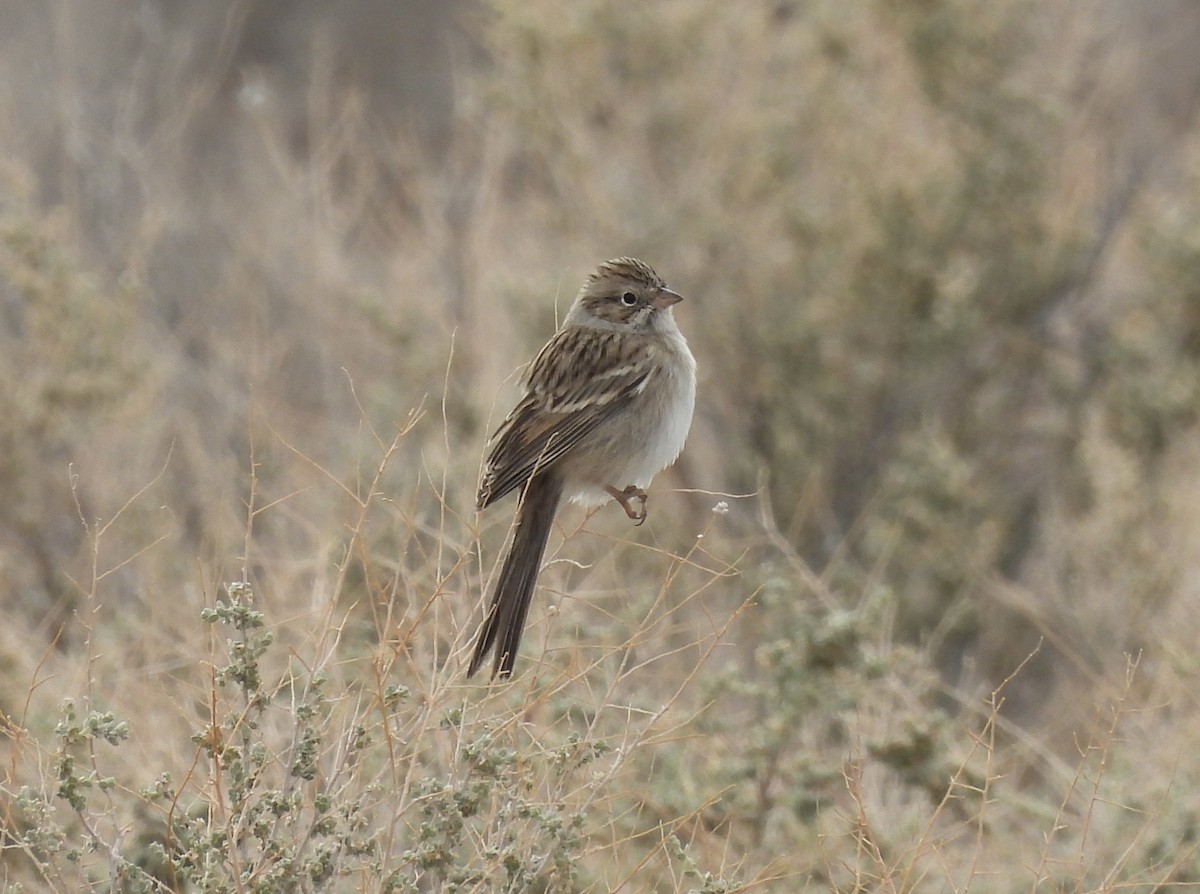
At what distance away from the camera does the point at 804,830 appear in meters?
6.21

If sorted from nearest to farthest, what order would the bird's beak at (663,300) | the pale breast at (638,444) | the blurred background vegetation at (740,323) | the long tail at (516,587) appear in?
the long tail at (516,587) < the pale breast at (638,444) < the bird's beak at (663,300) < the blurred background vegetation at (740,323)

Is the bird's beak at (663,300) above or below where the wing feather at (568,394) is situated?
above

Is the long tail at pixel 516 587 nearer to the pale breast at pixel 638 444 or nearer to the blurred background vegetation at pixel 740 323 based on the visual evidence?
the pale breast at pixel 638 444

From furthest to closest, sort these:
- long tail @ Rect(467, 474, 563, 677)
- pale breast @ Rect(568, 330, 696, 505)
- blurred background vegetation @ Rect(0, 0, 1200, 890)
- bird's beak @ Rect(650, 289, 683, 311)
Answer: blurred background vegetation @ Rect(0, 0, 1200, 890) → bird's beak @ Rect(650, 289, 683, 311) → pale breast @ Rect(568, 330, 696, 505) → long tail @ Rect(467, 474, 563, 677)

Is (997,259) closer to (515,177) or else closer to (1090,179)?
(1090,179)

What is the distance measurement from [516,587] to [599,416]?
2.93 feet

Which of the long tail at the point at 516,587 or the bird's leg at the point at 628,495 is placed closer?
the long tail at the point at 516,587

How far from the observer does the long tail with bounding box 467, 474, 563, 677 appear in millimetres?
4680

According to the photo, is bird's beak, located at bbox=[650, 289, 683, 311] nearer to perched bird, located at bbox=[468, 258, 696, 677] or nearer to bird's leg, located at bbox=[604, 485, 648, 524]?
perched bird, located at bbox=[468, 258, 696, 677]

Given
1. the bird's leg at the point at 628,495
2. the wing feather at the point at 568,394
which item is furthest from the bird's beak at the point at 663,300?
the bird's leg at the point at 628,495

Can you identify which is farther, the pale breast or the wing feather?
the pale breast

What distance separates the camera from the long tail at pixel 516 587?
4680 millimetres

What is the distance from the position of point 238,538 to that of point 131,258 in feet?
8.65

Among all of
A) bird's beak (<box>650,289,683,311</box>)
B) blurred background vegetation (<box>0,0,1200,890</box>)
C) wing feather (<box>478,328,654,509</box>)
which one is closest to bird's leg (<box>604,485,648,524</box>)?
wing feather (<box>478,328,654,509</box>)
